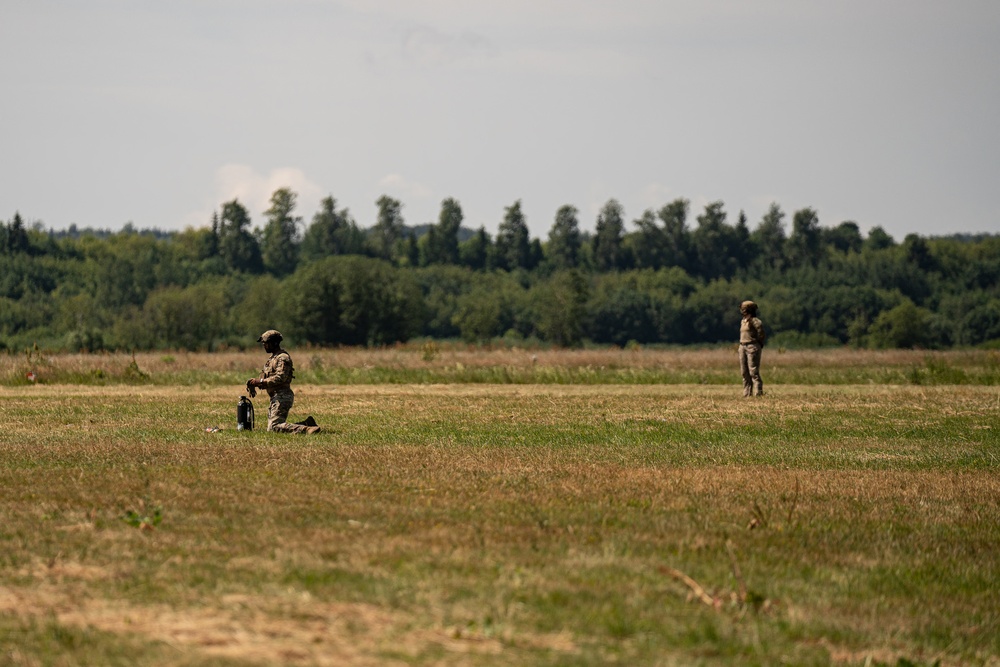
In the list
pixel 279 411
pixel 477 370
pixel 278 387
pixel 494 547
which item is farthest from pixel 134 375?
pixel 494 547

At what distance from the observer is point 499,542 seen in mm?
9820

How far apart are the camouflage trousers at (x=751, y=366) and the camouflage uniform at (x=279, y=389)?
12726 mm

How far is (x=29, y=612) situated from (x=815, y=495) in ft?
26.8

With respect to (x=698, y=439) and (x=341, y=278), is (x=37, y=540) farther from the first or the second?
(x=341, y=278)

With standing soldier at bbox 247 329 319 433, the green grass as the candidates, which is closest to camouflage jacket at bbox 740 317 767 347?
the green grass

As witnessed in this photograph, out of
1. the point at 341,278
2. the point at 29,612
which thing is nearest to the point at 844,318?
the point at 341,278

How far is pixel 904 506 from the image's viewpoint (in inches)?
489

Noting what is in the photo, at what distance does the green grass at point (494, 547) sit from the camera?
7246mm

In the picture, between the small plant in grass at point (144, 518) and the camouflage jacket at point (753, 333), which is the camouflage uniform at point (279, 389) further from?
the camouflage jacket at point (753, 333)

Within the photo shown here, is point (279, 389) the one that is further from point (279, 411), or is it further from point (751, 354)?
point (751, 354)

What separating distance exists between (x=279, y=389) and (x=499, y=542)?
9.57 m

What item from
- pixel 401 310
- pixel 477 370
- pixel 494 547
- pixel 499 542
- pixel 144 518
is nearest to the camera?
pixel 494 547

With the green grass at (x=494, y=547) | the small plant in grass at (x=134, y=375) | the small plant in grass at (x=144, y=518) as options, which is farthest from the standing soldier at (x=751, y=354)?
the small plant in grass at (x=144, y=518)

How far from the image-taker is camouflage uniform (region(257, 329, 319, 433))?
18.6m
